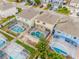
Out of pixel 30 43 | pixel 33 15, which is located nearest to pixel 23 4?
pixel 33 15

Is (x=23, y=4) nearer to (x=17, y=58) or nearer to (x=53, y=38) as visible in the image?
(x=53, y=38)

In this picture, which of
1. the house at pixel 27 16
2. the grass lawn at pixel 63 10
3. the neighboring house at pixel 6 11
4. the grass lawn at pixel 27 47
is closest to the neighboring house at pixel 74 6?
the grass lawn at pixel 63 10

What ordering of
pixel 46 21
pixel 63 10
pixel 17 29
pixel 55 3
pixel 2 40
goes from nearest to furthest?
pixel 2 40
pixel 46 21
pixel 17 29
pixel 63 10
pixel 55 3

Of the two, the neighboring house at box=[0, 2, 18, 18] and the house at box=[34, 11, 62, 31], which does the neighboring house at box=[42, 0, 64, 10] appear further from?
the neighboring house at box=[0, 2, 18, 18]

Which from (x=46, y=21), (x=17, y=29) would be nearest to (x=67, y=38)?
(x=46, y=21)

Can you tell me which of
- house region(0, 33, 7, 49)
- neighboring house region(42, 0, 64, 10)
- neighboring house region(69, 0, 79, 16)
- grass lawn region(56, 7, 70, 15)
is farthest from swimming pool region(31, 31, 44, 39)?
neighboring house region(69, 0, 79, 16)

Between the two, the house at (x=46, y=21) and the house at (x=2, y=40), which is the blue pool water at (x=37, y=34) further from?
the house at (x=2, y=40)

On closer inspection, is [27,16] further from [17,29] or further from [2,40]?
[2,40]

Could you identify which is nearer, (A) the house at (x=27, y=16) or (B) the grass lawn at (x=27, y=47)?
(B) the grass lawn at (x=27, y=47)
